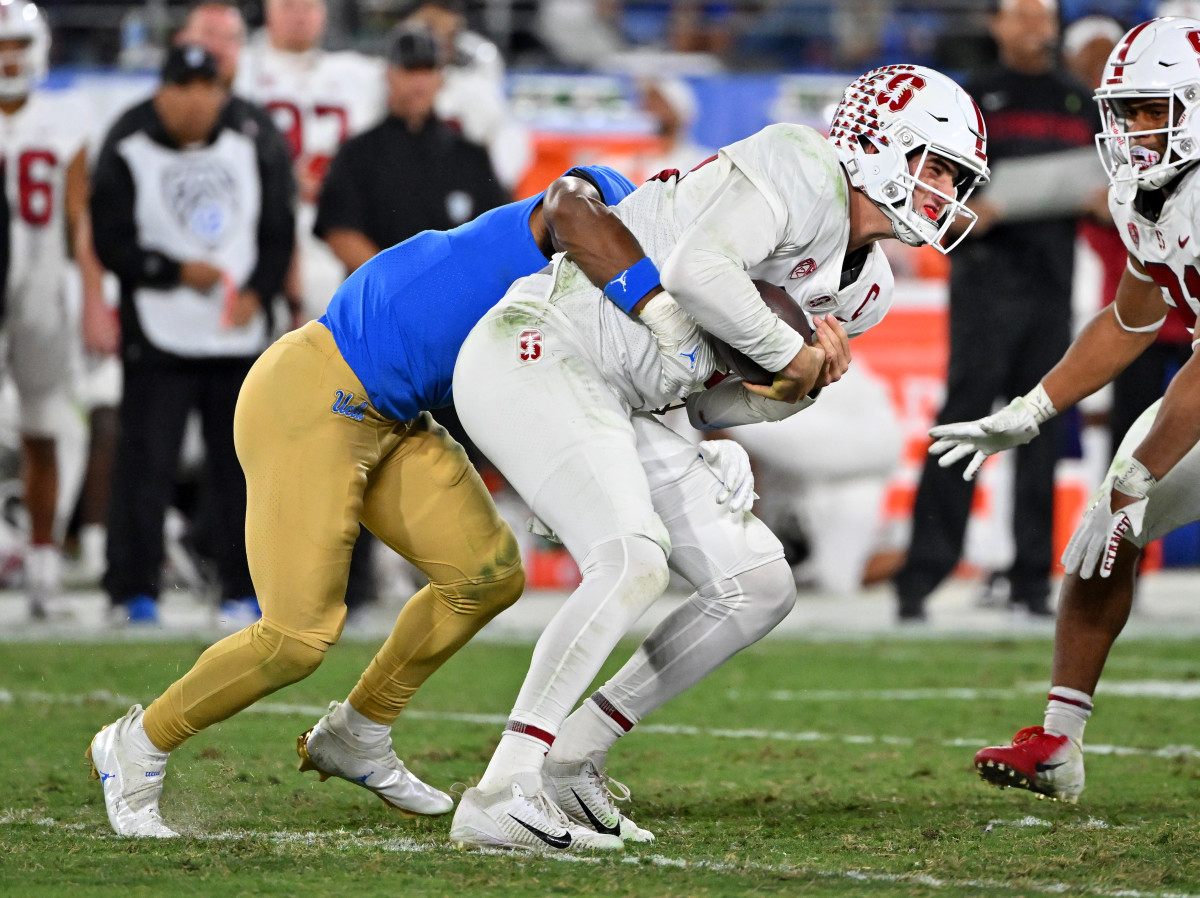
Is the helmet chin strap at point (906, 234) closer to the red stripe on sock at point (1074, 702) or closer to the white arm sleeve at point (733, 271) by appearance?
the white arm sleeve at point (733, 271)

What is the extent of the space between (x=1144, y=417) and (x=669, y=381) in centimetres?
136

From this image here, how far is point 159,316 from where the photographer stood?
278 inches

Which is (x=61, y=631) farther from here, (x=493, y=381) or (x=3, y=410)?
(x=493, y=381)

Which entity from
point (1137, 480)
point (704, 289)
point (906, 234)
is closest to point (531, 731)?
point (704, 289)

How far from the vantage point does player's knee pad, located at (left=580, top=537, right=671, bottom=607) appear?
3283mm

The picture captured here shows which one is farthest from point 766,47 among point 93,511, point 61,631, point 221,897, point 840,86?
point 221,897

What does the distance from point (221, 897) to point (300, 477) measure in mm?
895

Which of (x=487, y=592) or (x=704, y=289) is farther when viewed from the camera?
(x=487, y=592)

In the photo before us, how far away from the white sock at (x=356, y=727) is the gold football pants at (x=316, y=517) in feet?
0.81

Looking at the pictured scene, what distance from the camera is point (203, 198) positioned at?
7195 mm

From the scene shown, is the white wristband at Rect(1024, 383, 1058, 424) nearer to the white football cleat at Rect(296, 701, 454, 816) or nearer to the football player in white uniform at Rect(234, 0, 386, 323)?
the white football cleat at Rect(296, 701, 454, 816)

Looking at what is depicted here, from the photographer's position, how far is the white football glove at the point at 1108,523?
3848 mm

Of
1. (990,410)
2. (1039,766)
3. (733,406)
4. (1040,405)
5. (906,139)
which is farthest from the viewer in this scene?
(990,410)

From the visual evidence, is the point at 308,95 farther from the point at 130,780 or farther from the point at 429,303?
the point at 130,780
